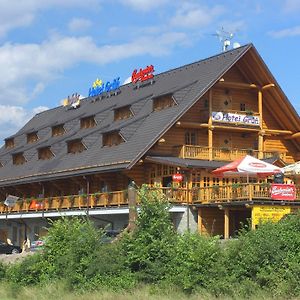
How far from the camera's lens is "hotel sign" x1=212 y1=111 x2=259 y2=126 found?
41688 millimetres

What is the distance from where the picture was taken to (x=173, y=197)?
37.8 metres

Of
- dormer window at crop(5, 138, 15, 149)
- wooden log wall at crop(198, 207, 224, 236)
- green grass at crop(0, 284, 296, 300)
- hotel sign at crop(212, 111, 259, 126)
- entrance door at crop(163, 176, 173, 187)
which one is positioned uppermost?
dormer window at crop(5, 138, 15, 149)

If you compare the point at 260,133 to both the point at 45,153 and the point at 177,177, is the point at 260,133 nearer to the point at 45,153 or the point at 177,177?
the point at 177,177

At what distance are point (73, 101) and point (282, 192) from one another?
103 ft

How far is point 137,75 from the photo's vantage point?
52.8m

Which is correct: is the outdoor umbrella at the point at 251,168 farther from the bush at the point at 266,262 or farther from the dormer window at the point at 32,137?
the dormer window at the point at 32,137

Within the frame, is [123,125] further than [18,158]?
No

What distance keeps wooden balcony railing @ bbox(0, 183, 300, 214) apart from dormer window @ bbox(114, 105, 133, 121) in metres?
6.21

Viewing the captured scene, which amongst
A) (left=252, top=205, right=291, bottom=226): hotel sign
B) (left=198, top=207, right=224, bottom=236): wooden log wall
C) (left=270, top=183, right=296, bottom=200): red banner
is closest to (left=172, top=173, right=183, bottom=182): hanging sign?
(left=198, top=207, right=224, bottom=236): wooden log wall

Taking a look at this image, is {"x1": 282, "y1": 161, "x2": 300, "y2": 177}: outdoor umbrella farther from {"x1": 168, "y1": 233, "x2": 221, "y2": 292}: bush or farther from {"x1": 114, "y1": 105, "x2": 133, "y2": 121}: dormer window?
{"x1": 114, "y1": 105, "x2": 133, "y2": 121}: dormer window

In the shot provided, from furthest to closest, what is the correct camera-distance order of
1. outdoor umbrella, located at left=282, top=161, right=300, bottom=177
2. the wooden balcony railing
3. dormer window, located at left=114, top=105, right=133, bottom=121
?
dormer window, located at left=114, top=105, right=133, bottom=121 < the wooden balcony railing < outdoor umbrella, located at left=282, top=161, right=300, bottom=177

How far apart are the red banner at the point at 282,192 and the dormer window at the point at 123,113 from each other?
14.8 m

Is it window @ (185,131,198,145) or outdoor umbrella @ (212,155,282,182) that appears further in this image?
window @ (185,131,198,145)

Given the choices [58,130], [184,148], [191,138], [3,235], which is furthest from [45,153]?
[184,148]
